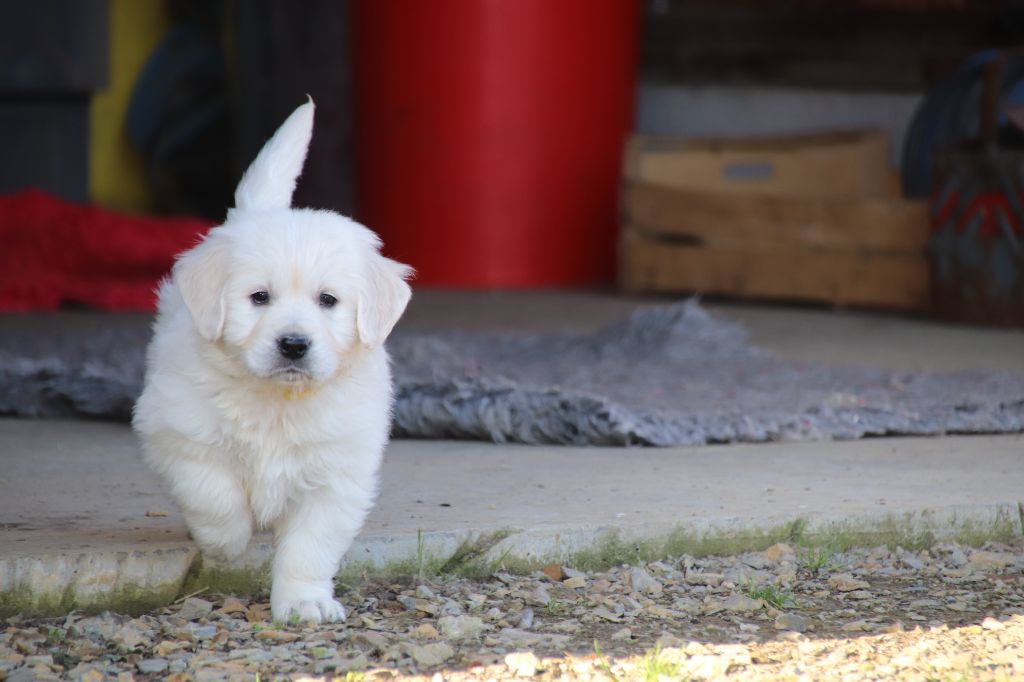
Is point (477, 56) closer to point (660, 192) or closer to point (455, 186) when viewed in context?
point (455, 186)

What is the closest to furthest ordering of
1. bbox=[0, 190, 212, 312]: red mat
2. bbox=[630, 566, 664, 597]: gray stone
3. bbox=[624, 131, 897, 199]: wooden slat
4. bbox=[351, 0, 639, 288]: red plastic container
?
bbox=[630, 566, 664, 597]: gray stone → bbox=[0, 190, 212, 312]: red mat → bbox=[351, 0, 639, 288]: red plastic container → bbox=[624, 131, 897, 199]: wooden slat

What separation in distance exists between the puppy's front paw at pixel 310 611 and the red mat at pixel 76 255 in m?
3.46

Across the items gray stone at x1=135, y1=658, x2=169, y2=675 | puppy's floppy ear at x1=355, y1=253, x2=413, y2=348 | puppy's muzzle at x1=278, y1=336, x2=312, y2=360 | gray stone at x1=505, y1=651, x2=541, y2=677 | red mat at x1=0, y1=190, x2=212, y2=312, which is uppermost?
puppy's floppy ear at x1=355, y1=253, x2=413, y2=348

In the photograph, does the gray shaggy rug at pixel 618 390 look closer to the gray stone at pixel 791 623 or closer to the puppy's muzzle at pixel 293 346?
the gray stone at pixel 791 623

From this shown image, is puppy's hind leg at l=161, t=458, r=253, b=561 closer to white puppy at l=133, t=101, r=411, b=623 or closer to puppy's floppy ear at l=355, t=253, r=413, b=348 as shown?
white puppy at l=133, t=101, r=411, b=623

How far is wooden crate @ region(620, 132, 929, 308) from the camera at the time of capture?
233 inches

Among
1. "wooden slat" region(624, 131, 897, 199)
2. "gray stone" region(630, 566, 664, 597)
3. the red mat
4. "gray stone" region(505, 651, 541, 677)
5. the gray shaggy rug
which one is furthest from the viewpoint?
"wooden slat" region(624, 131, 897, 199)

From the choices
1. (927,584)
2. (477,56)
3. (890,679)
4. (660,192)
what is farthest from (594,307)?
(890,679)

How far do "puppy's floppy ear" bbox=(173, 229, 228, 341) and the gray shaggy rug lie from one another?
126cm

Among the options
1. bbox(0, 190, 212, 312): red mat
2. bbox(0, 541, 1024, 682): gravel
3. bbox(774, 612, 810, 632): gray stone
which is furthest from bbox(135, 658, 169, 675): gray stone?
bbox(0, 190, 212, 312): red mat

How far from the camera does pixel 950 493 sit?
119 inches

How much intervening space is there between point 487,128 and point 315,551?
459cm

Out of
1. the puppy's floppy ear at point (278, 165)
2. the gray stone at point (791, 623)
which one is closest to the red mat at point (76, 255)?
the puppy's floppy ear at point (278, 165)

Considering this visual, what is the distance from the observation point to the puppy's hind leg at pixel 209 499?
2379 mm
